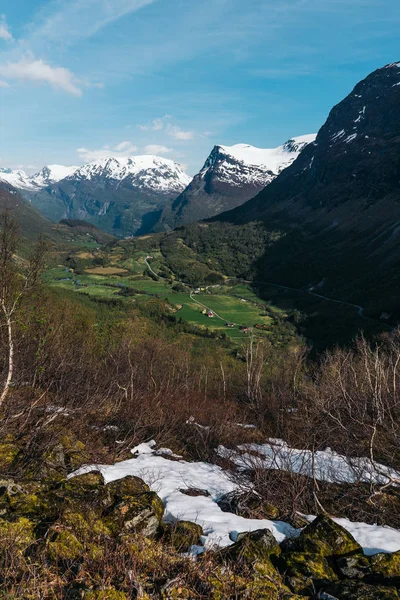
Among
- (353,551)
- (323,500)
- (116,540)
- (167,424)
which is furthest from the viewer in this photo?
(167,424)

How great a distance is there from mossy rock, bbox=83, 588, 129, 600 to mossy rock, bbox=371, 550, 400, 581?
5.74 metres

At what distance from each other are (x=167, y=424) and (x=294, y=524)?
9237 millimetres

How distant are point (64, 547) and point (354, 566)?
21.2 ft

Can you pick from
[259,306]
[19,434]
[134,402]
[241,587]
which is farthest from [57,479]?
[259,306]

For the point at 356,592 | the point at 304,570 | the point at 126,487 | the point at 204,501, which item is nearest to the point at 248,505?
the point at 204,501

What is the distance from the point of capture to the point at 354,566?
7996mm

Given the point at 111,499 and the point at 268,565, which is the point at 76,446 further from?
the point at 268,565

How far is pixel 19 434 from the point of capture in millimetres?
12555

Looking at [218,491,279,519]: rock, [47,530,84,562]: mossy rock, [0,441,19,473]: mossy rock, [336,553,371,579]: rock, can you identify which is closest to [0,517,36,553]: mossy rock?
[47,530,84,562]: mossy rock

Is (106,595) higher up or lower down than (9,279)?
lower down

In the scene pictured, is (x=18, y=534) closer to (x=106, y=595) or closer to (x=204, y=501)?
(x=106, y=595)

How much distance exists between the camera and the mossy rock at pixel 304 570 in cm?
714

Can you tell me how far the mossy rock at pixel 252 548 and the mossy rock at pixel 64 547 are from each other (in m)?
2.95

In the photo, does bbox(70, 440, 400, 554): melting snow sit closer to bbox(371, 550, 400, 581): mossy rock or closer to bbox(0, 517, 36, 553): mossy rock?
bbox(371, 550, 400, 581): mossy rock
